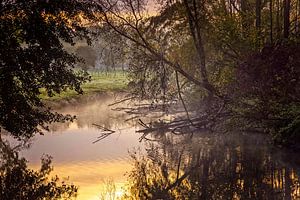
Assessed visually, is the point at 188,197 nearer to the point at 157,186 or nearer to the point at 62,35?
the point at 157,186

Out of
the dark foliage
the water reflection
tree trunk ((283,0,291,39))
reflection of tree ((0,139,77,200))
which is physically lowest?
the water reflection

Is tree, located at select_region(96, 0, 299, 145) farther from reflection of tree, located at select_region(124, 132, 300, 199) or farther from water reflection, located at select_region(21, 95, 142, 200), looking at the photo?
water reflection, located at select_region(21, 95, 142, 200)

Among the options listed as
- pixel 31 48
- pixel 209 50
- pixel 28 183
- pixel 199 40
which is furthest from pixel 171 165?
pixel 209 50

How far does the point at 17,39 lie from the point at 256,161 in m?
12.2

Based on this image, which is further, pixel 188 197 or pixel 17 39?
pixel 17 39

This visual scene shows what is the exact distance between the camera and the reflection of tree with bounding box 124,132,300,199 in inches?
615

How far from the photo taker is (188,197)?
15.3 m

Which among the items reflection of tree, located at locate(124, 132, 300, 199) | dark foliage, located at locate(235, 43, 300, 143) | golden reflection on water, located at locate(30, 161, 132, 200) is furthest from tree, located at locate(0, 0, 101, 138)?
dark foliage, located at locate(235, 43, 300, 143)

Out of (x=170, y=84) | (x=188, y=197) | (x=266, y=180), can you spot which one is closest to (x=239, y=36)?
(x=170, y=84)

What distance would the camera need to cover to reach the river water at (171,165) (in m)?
16.0

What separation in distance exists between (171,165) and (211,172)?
7.02 feet

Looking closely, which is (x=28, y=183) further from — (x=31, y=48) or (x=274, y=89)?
(x=274, y=89)

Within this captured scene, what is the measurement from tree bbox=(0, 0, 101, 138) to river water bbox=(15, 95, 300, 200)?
2.48m

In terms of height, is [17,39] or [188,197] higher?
[17,39]
